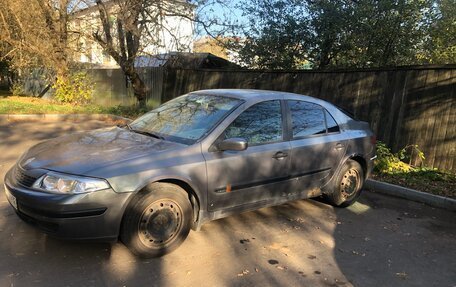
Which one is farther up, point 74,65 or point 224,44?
point 224,44

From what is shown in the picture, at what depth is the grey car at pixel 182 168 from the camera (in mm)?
3494

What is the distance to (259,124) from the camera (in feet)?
15.3

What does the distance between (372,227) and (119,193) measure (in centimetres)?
322

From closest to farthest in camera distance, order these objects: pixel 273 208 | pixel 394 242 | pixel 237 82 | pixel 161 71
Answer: pixel 394 242 < pixel 273 208 < pixel 237 82 < pixel 161 71

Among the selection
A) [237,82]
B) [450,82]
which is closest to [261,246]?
[450,82]

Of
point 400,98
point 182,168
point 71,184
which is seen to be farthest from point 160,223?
point 400,98

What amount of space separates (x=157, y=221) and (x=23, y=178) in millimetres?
1272

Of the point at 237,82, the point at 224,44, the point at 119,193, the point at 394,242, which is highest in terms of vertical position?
the point at 224,44

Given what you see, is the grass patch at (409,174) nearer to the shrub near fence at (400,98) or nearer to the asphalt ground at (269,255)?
the shrub near fence at (400,98)

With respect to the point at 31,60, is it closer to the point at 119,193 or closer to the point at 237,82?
the point at 237,82

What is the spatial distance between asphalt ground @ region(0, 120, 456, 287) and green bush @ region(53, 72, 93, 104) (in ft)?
35.5

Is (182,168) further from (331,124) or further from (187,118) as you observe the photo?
(331,124)

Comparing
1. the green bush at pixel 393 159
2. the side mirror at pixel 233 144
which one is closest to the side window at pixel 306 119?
the side mirror at pixel 233 144

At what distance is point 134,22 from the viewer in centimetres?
1287
